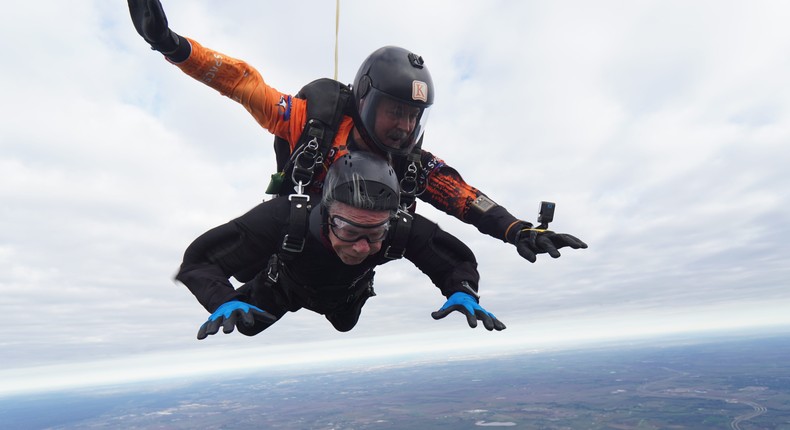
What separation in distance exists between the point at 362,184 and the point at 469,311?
4.03 ft

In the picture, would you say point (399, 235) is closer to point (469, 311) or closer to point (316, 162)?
point (469, 311)

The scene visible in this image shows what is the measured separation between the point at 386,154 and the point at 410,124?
1.12 feet

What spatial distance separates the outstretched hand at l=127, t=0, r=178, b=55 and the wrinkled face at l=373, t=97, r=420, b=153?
1.76 metres

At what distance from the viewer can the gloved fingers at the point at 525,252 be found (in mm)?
3268

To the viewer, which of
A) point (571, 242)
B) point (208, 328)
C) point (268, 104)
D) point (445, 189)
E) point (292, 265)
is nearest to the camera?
point (208, 328)

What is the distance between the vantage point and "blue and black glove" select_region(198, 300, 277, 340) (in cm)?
237

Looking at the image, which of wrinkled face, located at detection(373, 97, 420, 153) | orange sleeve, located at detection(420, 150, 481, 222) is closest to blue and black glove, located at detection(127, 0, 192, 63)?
wrinkled face, located at detection(373, 97, 420, 153)

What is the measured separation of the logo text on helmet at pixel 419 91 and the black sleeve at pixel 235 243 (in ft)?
4.76

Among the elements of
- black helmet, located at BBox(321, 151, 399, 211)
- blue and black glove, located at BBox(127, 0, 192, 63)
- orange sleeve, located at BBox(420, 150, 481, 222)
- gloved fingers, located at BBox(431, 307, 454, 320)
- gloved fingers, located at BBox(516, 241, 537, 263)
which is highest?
blue and black glove, located at BBox(127, 0, 192, 63)

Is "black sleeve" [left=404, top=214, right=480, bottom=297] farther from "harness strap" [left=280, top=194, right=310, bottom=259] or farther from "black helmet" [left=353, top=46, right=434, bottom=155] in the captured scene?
"harness strap" [left=280, top=194, right=310, bottom=259]

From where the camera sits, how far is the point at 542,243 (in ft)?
10.9

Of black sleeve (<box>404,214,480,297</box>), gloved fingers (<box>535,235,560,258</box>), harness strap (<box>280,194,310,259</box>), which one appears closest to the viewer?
harness strap (<box>280,194,310,259</box>)

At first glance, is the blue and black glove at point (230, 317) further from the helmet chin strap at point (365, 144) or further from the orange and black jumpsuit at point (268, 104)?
the helmet chin strap at point (365, 144)

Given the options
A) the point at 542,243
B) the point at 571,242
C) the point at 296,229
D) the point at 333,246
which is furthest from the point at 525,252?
the point at 296,229
